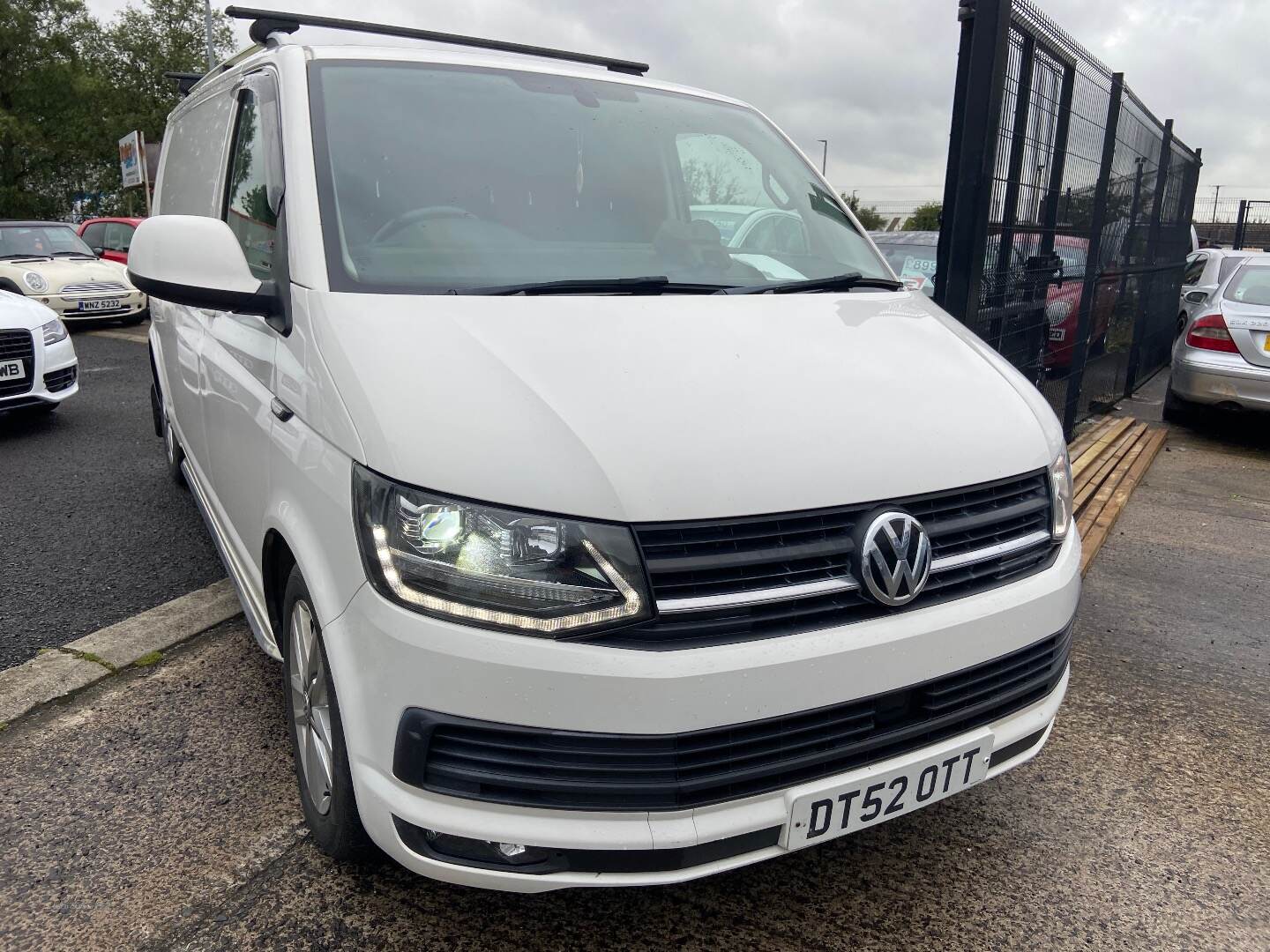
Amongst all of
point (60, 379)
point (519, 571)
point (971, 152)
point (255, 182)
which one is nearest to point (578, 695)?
point (519, 571)

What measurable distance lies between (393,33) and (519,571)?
2.37m

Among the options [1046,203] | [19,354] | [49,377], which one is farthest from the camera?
[49,377]

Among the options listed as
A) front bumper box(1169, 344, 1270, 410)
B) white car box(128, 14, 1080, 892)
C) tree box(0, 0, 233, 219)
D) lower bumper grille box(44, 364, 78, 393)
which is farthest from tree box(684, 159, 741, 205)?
tree box(0, 0, 233, 219)

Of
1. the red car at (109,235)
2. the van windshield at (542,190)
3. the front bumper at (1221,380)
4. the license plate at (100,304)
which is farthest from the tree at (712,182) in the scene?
the red car at (109,235)

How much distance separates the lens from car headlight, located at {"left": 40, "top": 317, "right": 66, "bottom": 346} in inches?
265

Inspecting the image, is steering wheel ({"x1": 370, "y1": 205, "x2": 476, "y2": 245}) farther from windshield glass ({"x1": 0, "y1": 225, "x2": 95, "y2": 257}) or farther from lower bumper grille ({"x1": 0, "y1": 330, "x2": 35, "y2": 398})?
windshield glass ({"x1": 0, "y1": 225, "x2": 95, "y2": 257})

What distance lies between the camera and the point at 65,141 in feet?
116

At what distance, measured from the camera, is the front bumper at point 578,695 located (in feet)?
5.44

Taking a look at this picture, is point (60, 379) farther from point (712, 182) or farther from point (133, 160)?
point (133, 160)

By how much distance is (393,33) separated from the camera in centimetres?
327

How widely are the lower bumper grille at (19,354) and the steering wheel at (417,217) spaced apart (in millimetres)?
5398

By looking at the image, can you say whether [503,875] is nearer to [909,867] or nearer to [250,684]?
[909,867]

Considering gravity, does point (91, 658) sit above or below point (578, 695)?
below

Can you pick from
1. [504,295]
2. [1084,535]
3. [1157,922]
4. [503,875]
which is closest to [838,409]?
[504,295]
